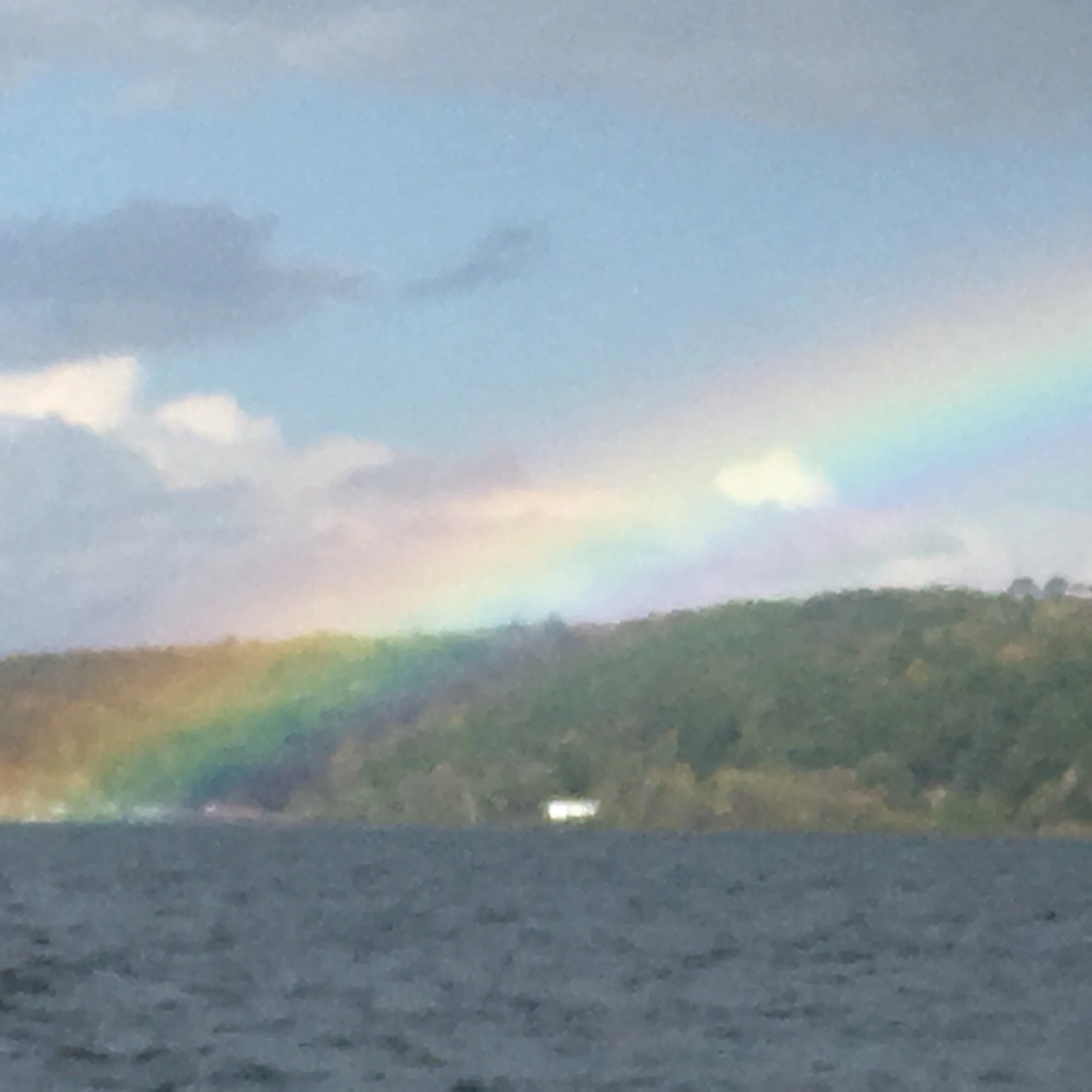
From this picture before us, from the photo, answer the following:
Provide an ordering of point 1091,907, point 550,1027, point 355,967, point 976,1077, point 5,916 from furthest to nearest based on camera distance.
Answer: point 1091,907, point 5,916, point 355,967, point 550,1027, point 976,1077

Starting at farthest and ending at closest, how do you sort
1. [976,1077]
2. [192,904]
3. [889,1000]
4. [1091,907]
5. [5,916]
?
[1091,907]
[192,904]
[5,916]
[889,1000]
[976,1077]

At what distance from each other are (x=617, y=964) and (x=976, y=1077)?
103 feet

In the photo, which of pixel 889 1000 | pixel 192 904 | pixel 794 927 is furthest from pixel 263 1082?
pixel 192 904

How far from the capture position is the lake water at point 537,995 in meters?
50.8

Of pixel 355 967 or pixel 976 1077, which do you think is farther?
pixel 355 967

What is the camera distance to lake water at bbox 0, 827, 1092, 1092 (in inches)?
1999

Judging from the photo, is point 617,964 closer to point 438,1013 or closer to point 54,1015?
point 438,1013

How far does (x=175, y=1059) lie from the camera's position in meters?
51.8

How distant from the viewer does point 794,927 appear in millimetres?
107750

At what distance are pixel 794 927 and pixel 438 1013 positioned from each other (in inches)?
1952

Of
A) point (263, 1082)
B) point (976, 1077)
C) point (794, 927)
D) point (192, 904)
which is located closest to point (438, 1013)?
point (263, 1082)

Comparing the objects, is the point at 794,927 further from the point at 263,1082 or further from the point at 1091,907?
the point at 263,1082

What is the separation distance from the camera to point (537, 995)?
67688 mm

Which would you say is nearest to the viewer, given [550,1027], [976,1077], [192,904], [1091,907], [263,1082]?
[263,1082]
